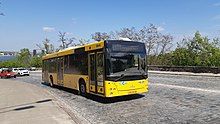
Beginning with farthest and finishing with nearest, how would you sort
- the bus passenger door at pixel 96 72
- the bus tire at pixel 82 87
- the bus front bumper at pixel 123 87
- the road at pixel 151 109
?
the bus tire at pixel 82 87 < the bus passenger door at pixel 96 72 < the bus front bumper at pixel 123 87 < the road at pixel 151 109

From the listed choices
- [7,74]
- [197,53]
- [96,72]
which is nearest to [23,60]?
[7,74]

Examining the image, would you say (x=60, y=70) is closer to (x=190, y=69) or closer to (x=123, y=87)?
(x=123, y=87)

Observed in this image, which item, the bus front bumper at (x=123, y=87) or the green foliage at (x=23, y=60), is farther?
the green foliage at (x=23, y=60)

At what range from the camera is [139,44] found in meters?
15.8

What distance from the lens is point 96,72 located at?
15.5 metres

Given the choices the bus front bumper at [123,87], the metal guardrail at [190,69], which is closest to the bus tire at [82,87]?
the bus front bumper at [123,87]

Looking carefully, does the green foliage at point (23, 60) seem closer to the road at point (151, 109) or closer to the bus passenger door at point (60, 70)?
the bus passenger door at point (60, 70)

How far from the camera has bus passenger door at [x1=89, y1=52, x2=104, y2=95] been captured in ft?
49.1

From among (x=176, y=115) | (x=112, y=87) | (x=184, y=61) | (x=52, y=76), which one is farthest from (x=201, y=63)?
(x=176, y=115)

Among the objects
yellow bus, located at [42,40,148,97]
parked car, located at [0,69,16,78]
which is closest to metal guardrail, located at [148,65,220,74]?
yellow bus, located at [42,40,148,97]

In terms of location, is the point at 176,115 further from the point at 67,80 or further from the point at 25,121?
the point at 67,80

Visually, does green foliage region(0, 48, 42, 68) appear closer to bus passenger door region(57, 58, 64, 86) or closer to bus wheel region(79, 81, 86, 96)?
bus passenger door region(57, 58, 64, 86)

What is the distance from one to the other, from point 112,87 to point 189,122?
539cm

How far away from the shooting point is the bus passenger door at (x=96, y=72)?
14972mm
